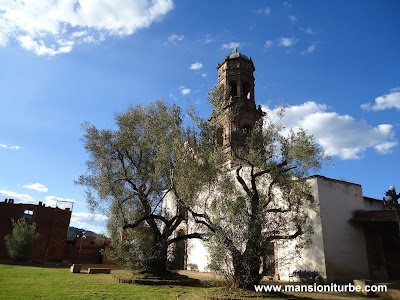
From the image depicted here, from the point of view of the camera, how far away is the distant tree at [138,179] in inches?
485

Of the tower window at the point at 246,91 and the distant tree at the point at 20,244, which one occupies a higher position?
the tower window at the point at 246,91

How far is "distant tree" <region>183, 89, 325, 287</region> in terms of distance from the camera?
9.19m

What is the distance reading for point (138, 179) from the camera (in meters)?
13.7

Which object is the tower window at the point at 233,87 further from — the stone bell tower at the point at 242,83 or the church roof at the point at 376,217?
the church roof at the point at 376,217

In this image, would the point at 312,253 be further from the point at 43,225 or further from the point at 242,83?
the point at 43,225

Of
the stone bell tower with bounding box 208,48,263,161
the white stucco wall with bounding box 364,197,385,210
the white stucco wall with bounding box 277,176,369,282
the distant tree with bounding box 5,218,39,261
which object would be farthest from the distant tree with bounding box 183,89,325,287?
the distant tree with bounding box 5,218,39,261

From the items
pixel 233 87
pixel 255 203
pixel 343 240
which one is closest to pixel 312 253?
pixel 343 240

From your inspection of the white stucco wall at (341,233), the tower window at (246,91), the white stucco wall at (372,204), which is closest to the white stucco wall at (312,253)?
the white stucco wall at (341,233)

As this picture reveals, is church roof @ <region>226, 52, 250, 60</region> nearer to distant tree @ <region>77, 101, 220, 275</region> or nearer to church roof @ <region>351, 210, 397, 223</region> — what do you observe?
distant tree @ <region>77, 101, 220, 275</region>

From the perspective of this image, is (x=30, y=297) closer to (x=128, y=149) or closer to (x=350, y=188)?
(x=128, y=149)

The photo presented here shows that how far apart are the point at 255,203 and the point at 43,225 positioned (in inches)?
988

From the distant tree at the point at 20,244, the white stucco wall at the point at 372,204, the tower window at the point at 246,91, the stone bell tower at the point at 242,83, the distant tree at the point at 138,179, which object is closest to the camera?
the distant tree at the point at 138,179

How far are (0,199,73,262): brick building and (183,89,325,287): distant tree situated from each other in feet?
72.2

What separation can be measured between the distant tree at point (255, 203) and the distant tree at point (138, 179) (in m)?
2.21
